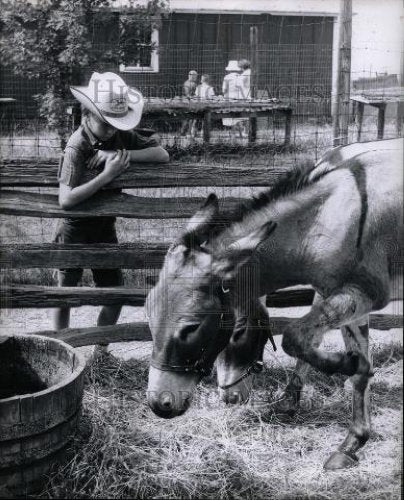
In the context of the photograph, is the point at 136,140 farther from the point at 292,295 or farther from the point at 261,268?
the point at 292,295

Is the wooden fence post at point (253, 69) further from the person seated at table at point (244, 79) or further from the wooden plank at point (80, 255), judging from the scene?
the wooden plank at point (80, 255)

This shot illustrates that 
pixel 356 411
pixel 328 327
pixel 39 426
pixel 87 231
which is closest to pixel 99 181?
pixel 87 231

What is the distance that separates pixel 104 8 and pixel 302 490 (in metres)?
2.82

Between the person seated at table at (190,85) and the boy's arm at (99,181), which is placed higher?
the person seated at table at (190,85)

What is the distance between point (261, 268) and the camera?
12.2ft

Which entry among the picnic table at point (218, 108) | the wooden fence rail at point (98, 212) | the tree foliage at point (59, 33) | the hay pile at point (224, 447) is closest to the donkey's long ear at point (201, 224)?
the wooden fence rail at point (98, 212)

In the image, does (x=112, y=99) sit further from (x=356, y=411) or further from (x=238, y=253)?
(x=356, y=411)

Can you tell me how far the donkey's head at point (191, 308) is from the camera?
3.57 metres

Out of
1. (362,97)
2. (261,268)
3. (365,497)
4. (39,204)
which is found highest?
(362,97)

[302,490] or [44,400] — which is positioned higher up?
[44,400]

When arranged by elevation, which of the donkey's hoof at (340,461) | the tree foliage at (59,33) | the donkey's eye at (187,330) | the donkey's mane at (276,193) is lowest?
Answer: the donkey's hoof at (340,461)

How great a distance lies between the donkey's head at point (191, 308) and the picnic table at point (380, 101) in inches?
42.2

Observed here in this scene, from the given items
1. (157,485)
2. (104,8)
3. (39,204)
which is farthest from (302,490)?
(104,8)

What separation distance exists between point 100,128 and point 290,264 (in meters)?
1.36
